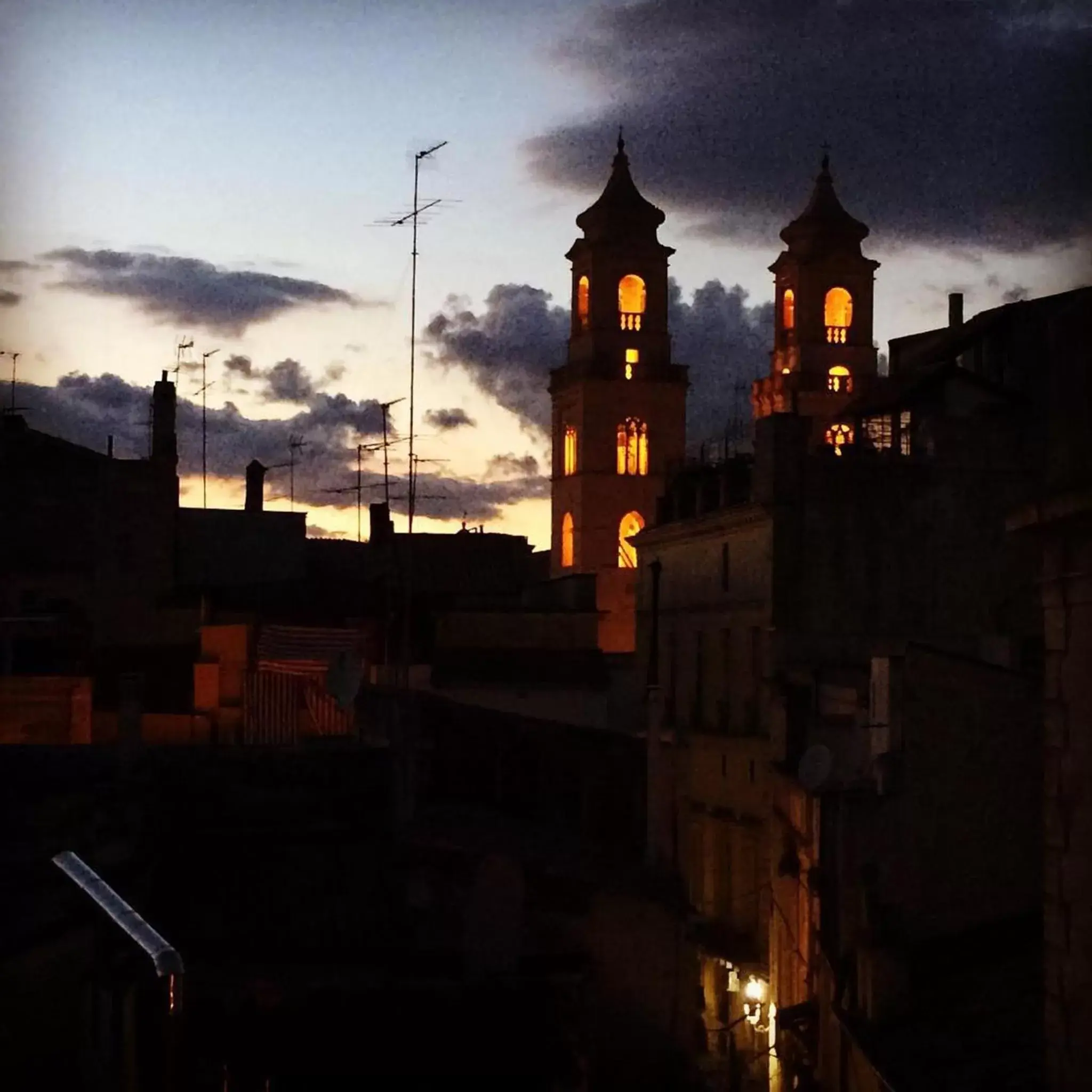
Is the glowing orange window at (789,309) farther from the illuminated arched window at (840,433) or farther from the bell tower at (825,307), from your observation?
the illuminated arched window at (840,433)

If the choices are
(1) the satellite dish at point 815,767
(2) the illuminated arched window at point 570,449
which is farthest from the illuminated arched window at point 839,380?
(1) the satellite dish at point 815,767

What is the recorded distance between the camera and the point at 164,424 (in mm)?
41688

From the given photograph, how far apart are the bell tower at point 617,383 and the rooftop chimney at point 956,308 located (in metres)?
18.8

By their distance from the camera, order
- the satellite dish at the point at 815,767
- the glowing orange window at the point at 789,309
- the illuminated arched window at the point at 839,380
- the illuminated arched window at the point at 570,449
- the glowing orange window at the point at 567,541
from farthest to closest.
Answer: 1. the glowing orange window at the point at 789,309
2. the illuminated arched window at the point at 839,380
3. the illuminated arched window at the point at 570,449
4. the glowing orange window at the point at 567,541
5. the satellite dish at the point at 815,767

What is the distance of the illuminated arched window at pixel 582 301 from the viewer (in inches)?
2437

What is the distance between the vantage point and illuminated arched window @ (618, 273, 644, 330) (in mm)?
61344

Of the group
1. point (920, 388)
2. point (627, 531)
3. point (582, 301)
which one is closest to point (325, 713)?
point (920, 388)

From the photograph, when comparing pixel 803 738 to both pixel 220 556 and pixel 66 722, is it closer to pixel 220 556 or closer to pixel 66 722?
pixel 66 722

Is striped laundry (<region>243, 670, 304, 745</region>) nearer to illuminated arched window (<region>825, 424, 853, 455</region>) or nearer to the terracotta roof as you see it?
the terracotta roof

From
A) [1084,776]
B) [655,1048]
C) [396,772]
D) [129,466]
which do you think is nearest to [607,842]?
[396,772]

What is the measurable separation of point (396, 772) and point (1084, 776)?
12.4 meters

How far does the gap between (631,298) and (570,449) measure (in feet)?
18.1

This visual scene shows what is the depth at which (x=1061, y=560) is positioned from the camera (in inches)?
408

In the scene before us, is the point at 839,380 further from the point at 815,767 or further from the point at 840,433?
the point at 815,767
